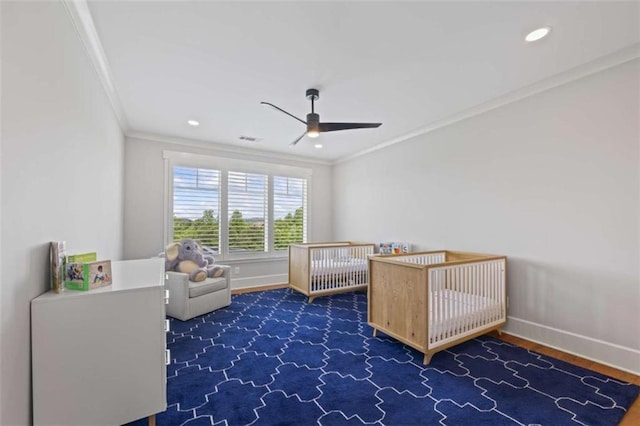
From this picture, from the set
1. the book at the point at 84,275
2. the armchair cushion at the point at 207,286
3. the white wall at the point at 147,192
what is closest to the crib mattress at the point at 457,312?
the book at the point at 84,275

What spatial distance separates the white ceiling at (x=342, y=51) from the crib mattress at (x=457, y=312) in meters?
2.06

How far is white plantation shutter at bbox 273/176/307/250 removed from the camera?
18.3ft

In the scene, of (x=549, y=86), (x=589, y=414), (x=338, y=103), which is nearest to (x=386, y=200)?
(x=338, y=103)

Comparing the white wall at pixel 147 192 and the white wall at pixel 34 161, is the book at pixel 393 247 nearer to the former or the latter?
the white wall at pixel 147 192

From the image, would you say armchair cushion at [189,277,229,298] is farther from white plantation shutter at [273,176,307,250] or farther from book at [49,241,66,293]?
book at [49,241,66,293]

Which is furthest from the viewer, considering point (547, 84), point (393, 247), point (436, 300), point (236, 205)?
point (236, 205)

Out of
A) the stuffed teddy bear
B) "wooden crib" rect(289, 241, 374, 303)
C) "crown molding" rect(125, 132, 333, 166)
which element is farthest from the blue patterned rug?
"crown molding" rect(125, 132, 333, 166)

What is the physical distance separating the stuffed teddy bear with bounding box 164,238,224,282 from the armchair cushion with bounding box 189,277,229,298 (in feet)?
0.28

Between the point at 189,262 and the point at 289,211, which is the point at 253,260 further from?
the point at 189,262

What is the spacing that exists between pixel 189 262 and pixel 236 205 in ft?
4.90

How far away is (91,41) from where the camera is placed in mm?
2076

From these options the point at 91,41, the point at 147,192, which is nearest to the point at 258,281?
the point at 147,192

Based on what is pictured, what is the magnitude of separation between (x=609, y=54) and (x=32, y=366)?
4387 mm

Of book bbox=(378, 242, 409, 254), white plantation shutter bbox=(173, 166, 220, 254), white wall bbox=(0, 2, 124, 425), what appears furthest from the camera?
white plantation shutter bbox=(173, 166, 220, 254)
